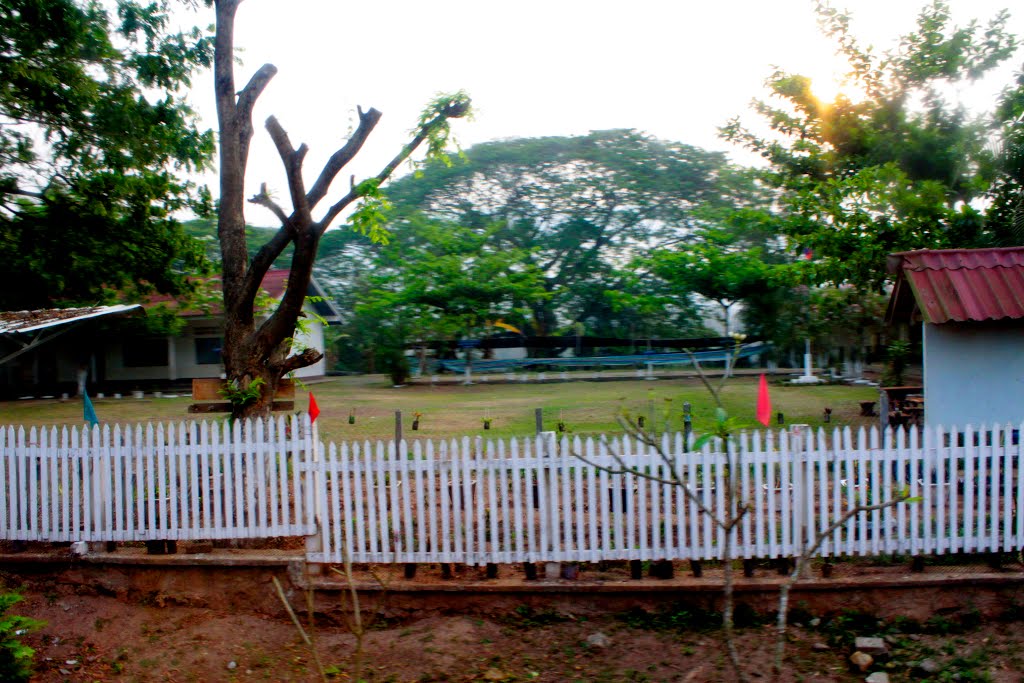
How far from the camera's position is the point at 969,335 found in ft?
28.9

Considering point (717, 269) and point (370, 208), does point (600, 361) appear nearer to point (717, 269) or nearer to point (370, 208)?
point (717, 269)

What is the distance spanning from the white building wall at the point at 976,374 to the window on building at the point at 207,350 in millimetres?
24383

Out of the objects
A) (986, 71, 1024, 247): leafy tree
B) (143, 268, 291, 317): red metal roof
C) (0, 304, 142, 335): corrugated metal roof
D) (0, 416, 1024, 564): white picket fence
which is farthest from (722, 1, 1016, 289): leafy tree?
(143, 268, 291, 317): red metal roof

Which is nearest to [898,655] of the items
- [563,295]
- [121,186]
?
[121,186]

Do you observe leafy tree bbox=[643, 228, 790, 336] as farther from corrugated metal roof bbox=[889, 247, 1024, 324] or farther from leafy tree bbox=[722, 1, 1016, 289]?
corrugated metal roof bbox=[889, 247, 1024, 324]

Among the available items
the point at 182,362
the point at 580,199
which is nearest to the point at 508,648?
the point at 182,362

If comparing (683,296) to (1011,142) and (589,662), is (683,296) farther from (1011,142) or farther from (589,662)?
(589,662)

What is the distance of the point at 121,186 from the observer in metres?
12.2

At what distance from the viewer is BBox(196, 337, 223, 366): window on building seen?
27.7m

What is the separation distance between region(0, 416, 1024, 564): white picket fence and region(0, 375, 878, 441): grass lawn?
4646 mm

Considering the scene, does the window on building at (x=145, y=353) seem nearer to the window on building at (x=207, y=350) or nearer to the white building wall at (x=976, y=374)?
the window on building at (x=207, y=350)

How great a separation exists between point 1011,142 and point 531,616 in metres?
12.1

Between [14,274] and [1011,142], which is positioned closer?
[1011,142]

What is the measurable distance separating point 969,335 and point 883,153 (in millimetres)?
7628
